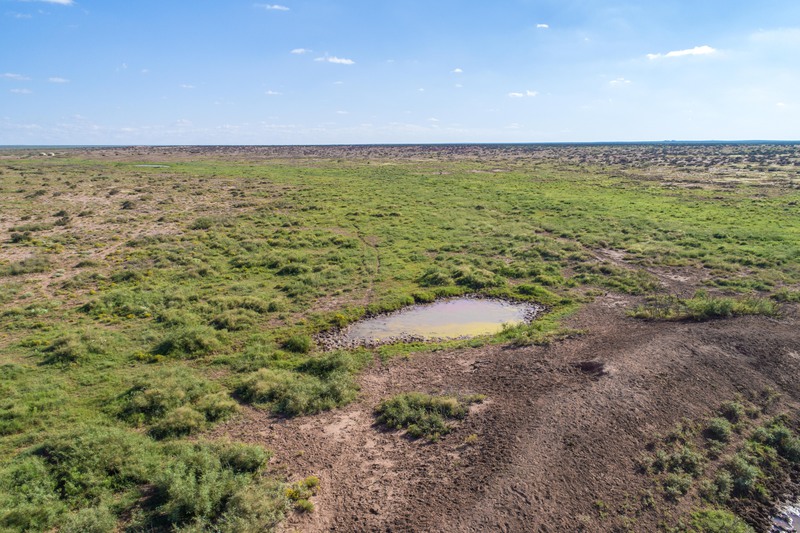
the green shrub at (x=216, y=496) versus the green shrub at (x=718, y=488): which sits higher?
the green shrub at (x=216, y=496)

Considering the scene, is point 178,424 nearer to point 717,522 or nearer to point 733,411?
point 717,522

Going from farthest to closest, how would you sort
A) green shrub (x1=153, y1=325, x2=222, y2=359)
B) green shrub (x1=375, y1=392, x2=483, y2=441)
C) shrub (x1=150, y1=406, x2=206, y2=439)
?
1. green shrub (x1=153, y1=325, x2=222, y2=359)
2. green shrub (x1=375, y1=392, x2=483, y2=441)
3. shrub (x1=150, y1=406, x2=206, y2=439)

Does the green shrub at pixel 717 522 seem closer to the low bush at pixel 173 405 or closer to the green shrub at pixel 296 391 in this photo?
the green shrub at pixel 296 391

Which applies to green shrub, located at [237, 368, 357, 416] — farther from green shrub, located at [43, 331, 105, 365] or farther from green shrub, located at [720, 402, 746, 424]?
green shrub, located at [720, 402, 746, 424]

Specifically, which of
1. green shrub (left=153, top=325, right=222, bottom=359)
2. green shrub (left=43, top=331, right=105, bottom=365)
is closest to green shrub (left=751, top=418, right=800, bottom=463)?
green shrub (left=153, top=325, right=222, bottom=359)

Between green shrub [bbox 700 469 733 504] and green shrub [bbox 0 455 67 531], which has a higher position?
green shrub [bbox 0 455 67 531]

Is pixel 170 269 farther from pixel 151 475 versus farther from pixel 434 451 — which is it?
pixel 434 451

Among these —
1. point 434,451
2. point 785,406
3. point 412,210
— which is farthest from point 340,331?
point 412,210

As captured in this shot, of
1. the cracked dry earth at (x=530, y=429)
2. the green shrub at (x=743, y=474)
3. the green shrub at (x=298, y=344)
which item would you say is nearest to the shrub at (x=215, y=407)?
the cracked dry earth at (x=530, y=429)
